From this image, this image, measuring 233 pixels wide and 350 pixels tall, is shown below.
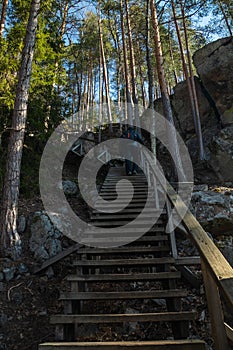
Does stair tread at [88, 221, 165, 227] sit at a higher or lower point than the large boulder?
lower

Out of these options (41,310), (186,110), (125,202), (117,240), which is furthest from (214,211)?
(186,110)

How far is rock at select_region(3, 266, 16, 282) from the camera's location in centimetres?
470

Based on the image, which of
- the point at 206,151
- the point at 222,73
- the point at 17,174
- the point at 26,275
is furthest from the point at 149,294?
the point at 222,73

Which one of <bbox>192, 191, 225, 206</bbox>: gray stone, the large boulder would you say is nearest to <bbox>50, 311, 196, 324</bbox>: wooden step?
<bbox>192, 191, 225, 206</bbox>: gray stone

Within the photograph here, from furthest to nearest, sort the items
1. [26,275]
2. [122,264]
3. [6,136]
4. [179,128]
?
[179,128] → [6,136] → [26,275] → [122,264]

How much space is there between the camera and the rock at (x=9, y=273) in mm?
4703

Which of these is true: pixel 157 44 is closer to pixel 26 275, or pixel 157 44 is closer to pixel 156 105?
pixel 26 275

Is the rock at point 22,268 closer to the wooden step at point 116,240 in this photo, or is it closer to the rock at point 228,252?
the wooden step at point 116,240

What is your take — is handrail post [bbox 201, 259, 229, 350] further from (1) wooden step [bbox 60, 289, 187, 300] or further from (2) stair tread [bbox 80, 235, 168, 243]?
(2) stair tread [bbox 80, 235, 168, 243]

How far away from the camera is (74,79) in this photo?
28.8 meters

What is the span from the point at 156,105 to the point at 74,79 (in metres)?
11.7

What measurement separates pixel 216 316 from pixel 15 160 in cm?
503

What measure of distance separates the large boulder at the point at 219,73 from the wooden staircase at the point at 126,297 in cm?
1351

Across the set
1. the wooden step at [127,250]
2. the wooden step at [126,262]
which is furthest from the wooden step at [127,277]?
the wooden step at [127,250]
